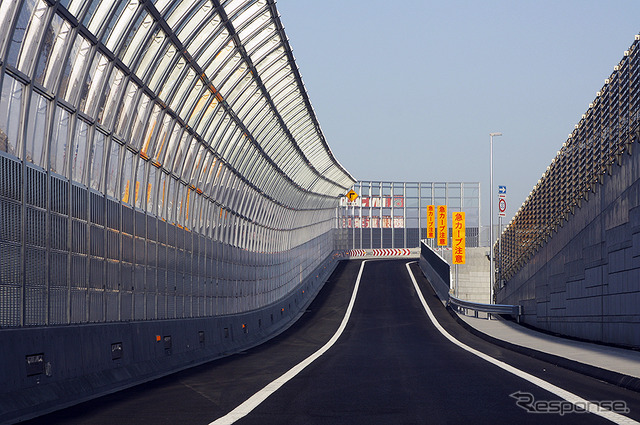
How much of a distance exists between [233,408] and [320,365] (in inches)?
320

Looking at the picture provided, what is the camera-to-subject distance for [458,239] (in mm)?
70000

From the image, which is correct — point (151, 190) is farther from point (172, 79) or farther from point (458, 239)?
point (458, 239)

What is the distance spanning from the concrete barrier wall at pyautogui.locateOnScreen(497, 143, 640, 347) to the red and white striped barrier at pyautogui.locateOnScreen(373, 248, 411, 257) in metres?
76.4

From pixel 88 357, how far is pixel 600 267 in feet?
49.7

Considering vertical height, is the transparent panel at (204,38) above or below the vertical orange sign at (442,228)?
above

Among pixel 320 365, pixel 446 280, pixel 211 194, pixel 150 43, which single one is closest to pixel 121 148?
pixel 150 43

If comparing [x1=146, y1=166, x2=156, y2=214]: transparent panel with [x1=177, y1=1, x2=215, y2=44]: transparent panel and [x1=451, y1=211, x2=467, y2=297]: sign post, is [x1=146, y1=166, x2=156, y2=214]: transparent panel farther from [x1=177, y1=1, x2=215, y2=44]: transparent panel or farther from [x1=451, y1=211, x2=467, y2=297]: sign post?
[x1=451, y1=211, x2=467, y2=297]: sign post

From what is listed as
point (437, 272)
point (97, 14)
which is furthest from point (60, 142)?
point (437, 272)

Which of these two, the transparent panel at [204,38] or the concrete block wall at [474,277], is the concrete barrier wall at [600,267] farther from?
the concrete block wall at [474,277]

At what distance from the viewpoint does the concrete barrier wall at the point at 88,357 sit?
36.8 feet

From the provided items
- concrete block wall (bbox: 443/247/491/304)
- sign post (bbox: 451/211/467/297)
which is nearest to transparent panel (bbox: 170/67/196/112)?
sign post (bbox: 451/211/467/297)

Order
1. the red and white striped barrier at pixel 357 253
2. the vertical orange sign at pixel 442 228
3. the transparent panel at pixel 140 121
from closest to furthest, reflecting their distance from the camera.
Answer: the transparent panel at pixel 140 121, the vertical orange sign at pixel 442 228, the red and white striped barrier at pixel 357 253

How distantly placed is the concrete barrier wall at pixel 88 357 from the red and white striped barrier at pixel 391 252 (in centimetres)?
8679

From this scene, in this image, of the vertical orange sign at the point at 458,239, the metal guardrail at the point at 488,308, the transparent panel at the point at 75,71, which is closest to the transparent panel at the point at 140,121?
the transparent panel at the point at 75,71
